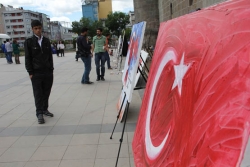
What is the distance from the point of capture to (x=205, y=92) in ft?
3.40

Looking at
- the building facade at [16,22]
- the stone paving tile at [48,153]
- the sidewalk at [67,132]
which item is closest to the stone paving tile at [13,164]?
the sidewalk at [67,132]

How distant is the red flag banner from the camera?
82 cm

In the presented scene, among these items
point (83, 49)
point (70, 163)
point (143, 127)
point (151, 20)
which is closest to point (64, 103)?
point (83, 49)

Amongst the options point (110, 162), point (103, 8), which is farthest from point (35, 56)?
point (103, 8)

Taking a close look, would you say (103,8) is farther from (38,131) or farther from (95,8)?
(38,131)

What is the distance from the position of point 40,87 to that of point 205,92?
150 inches

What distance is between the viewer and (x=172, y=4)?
10.4 m

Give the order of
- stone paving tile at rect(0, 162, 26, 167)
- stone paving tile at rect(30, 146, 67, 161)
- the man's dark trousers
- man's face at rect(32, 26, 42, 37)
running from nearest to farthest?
stone paving tile at rect(0, 162, 26, 167) → stone paving tile at rect(30, 146, 67, 161) → man's face at rect(32, 26, 42, 37) → the man's dark trousers

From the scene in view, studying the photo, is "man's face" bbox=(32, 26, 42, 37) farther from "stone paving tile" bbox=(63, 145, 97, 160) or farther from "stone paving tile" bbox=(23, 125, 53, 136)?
"stone paving tile" bbox=(63, 145, 97, 160)

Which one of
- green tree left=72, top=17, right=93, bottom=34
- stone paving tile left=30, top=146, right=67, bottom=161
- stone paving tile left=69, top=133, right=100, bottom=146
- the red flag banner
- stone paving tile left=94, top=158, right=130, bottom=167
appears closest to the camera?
the red flag banner

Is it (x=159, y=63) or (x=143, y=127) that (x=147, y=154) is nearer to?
(x=143, y=127)

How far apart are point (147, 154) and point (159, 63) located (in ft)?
2.15

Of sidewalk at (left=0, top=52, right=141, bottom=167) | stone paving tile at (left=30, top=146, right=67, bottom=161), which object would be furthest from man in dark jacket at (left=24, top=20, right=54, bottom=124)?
stone paving tile at (left=30, top=146, right=67, bottom=161)

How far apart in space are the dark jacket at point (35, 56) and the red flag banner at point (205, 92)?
312cm
